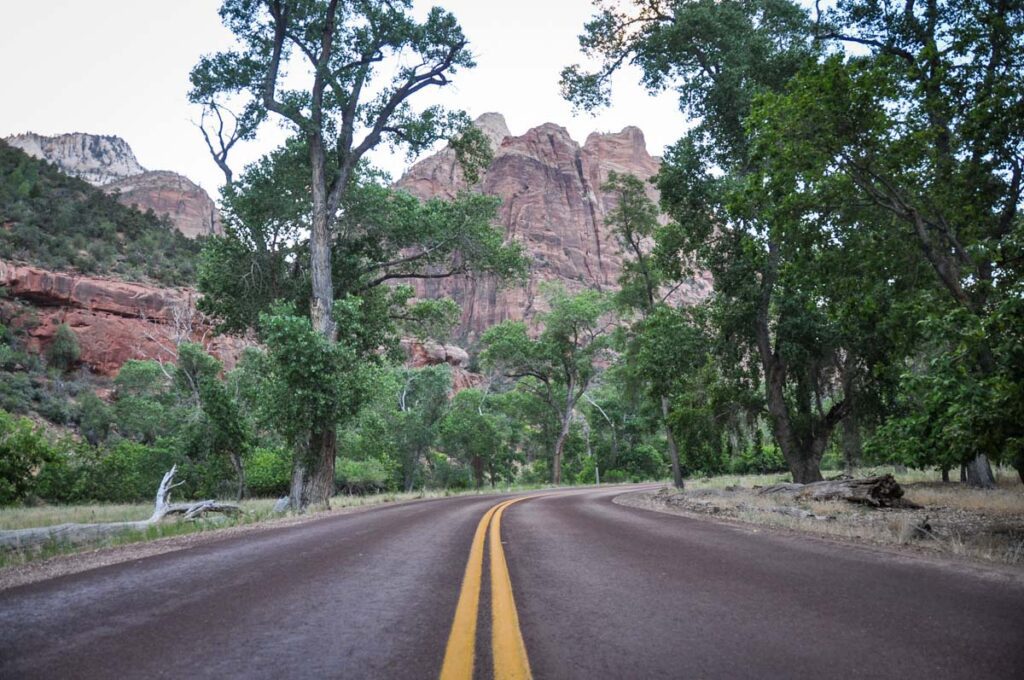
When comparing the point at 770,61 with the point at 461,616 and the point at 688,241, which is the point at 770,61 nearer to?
the point at 688,241

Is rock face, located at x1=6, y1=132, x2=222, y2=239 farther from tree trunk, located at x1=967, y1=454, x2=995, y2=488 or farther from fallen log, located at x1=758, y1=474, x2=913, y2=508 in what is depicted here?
tree trunk, located at x1=967, y1=454, x2=995, y2=488

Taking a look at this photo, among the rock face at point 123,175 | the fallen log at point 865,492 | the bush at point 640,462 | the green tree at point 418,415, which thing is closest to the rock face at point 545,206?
the rock face at point 123,175

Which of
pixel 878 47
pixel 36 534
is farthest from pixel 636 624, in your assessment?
pixel 878 47

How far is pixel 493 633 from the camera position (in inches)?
120

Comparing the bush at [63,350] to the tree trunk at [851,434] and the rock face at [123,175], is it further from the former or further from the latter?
the rock face at [123,175]

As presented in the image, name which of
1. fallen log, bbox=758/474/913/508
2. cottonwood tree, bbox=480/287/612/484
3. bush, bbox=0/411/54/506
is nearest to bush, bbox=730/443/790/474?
cottonwood tree, bbox=480/287/612/484

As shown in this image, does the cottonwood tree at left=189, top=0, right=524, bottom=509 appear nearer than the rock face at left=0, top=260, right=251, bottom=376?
Yes

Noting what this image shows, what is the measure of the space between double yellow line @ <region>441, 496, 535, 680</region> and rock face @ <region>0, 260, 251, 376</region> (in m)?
53.1

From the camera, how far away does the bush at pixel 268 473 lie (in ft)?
103

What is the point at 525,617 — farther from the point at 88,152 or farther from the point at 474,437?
the point at 88,152

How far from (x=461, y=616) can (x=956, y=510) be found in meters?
12.0

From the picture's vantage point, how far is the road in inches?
105

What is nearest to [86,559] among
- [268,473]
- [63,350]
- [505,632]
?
[505,632]

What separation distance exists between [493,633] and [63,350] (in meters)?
63.2
